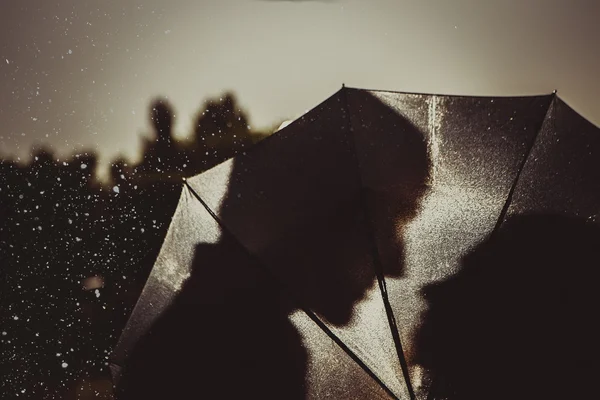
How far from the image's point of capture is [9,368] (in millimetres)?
8742

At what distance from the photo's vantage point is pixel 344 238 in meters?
2.19

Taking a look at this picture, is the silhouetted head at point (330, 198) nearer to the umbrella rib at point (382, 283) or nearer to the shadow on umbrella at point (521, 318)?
the umbrella rib at point (382, 283)

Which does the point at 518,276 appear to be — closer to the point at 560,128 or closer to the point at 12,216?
the point at 560,128

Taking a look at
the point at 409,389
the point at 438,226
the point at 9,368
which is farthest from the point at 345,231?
the point at 9,368

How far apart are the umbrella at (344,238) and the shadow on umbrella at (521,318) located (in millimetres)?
22

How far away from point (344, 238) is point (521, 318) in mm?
843

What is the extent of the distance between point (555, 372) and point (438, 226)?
0.76m

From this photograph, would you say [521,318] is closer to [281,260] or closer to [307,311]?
[307,311]

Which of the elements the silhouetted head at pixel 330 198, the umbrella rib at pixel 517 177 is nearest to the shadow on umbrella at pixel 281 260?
the silhouetted head at pixel 330 198

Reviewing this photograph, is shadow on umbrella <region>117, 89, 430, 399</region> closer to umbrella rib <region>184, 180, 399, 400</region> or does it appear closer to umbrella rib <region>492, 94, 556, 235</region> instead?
umbrella rib <region>184, 180, 399, 400</region>

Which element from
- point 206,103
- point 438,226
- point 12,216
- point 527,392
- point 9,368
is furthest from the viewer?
point 206,103

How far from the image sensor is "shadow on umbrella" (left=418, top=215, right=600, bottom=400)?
1842 millimetres

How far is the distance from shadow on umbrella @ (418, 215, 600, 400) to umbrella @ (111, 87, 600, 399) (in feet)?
0.07

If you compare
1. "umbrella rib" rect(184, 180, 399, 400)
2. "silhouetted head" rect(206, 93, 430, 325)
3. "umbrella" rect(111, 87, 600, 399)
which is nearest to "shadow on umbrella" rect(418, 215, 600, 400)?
"umbrella" rect(111, 87, 600, 399)
